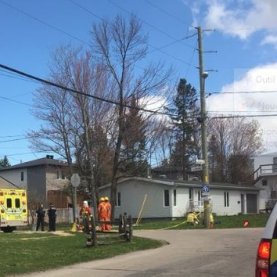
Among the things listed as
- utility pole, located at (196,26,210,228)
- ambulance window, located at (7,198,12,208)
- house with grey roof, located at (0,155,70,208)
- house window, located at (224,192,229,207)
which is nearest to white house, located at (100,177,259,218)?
house window, located at (224,192,229,207)

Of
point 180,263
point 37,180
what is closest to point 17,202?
point 180,263

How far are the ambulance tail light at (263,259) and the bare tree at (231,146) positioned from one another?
73.4 m

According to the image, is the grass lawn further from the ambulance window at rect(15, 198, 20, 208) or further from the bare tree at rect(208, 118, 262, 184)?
the bare tree at rect(208, 118, 262, 184)

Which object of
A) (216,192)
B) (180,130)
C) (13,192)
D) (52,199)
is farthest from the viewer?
(180,130)

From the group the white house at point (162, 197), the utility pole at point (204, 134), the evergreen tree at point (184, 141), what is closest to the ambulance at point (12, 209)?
the utility pole at point (204, 134)

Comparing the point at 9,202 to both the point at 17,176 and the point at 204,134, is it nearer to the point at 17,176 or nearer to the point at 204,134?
the point at 204,134

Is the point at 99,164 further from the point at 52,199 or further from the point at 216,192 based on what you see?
the point at 52,199

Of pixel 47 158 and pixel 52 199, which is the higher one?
pixel 47 158

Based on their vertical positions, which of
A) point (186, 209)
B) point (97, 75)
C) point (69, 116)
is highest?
point (97, 75)

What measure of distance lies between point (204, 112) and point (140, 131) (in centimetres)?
1121

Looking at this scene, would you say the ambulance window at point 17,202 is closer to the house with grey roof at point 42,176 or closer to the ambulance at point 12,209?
the ambulance at point 12,209

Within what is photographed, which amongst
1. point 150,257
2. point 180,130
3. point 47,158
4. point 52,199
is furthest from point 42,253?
point 180,130

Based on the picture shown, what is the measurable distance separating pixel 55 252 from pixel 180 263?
4458mm

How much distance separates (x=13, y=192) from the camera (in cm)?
3491
